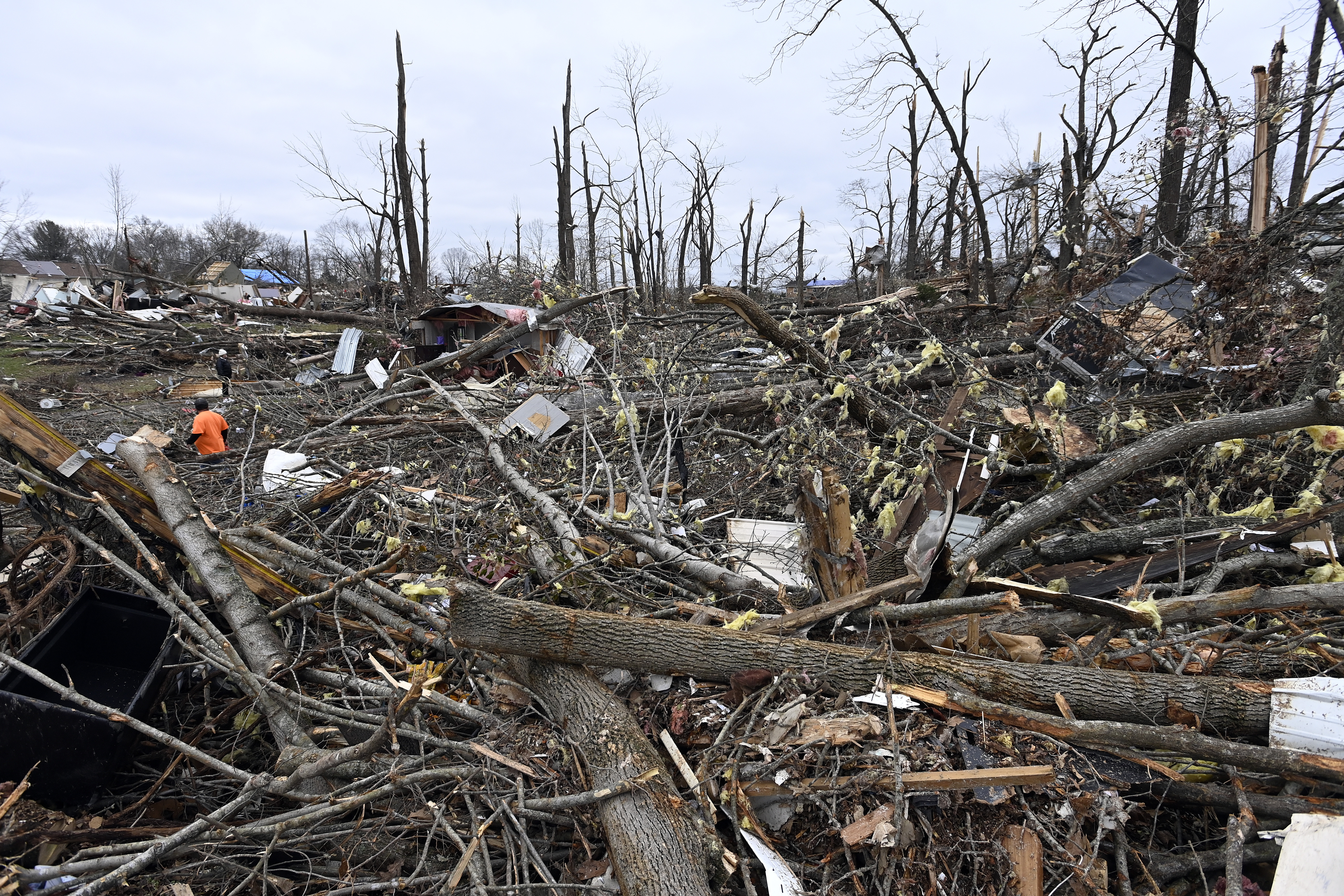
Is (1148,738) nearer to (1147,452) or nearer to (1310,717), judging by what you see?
(1310,717)

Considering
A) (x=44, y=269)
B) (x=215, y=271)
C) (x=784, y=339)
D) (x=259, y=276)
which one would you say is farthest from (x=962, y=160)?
(x=44, y=269)

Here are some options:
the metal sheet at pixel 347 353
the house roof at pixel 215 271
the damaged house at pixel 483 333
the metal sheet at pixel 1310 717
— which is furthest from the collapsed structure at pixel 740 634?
the house roof at pixel 215 271

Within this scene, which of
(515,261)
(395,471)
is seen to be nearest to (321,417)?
(395,471)

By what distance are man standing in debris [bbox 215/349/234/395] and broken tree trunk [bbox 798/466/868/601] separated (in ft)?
29.7

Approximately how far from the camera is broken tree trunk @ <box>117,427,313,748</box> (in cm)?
271

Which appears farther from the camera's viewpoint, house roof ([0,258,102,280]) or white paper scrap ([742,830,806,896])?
house roof ([0,258,102,280])

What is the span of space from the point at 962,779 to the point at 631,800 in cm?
100

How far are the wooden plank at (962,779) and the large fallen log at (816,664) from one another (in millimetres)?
355

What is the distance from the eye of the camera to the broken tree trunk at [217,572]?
2.71 m

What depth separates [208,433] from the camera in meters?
6.57

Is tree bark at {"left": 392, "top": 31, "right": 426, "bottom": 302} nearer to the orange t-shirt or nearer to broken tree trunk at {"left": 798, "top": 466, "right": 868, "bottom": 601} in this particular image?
the orange t-shirt

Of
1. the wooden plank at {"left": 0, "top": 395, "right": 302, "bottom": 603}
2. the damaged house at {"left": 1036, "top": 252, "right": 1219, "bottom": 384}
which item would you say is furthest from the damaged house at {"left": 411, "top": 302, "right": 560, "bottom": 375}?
the damaged house at {"left": 1036, "top": 252, "right": 1219, "bottom": 384}

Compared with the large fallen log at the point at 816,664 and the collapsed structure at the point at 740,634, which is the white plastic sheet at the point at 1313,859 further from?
the large fallen log at the point at 816,664

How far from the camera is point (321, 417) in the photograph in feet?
23.7
